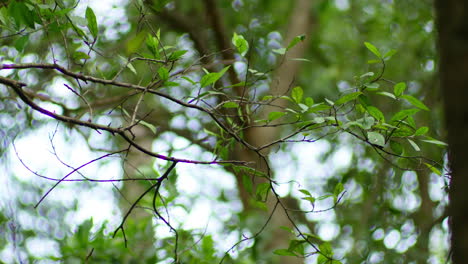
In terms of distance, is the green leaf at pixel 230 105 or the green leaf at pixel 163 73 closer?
the green leaf at pixel 163 73

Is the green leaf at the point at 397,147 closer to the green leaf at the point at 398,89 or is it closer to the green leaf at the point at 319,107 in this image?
the green leaf at the point at 398,89

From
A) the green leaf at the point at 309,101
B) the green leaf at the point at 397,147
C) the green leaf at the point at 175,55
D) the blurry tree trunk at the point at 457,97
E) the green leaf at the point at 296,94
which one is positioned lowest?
the blurry tree trunk at the point at 457,97

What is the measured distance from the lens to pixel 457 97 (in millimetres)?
663

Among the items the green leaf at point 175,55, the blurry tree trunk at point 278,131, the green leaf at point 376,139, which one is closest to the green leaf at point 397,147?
the green leaf at point 376,139

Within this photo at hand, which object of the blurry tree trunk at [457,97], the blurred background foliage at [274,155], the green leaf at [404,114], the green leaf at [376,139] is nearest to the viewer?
the blurry tree trunk at [457,97]

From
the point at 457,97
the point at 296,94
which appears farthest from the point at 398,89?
the point at 457,97

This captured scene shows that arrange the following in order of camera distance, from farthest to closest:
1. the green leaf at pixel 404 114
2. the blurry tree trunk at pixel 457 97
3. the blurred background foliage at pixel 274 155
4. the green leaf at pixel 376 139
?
the blurred background foliage at pixel 274 155
the green leaf at pixel 404 114
the green leaf at pixel 376 139
the blurry tree trunk at pixel 457 97

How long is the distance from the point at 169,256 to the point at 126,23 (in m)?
2.34

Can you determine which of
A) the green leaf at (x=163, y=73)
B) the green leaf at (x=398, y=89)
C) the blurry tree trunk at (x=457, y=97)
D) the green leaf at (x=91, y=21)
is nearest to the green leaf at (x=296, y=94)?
the green leaf at (x=398, y=89)

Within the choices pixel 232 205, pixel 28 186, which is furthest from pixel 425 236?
pixel 28 186

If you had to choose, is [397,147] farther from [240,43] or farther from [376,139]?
[240,43]

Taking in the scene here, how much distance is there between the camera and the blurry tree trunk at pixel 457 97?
26.0 inches

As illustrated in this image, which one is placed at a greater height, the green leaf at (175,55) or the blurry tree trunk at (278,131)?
the blurry tree trunk at (278,131)

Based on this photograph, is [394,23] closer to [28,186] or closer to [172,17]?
[172,17]
